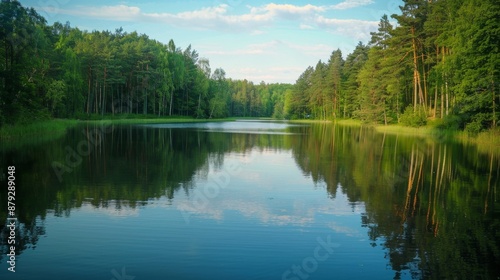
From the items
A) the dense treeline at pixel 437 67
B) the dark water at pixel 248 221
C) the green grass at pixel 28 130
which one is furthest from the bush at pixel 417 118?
the green grass at pixel 28 130

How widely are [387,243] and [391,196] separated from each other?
5.16 metres

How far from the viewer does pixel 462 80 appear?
3597cm

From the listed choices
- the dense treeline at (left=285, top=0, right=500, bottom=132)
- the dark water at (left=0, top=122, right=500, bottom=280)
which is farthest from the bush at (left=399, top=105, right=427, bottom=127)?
the dark water at (left=0, top=122, right=500, bottom=280)

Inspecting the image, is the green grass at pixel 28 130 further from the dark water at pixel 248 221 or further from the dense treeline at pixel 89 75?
the dark water at pixel 248 221

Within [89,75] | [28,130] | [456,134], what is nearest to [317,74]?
[89,75]

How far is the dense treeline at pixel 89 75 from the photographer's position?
105 ft

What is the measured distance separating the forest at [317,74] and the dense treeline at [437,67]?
117mm

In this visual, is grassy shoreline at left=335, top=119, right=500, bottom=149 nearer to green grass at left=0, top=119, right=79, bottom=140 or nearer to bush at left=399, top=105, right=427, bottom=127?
bush at left=399, top=105, right=427, bottom=127

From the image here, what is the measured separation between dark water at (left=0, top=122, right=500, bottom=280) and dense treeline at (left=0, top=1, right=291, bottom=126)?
1422cm

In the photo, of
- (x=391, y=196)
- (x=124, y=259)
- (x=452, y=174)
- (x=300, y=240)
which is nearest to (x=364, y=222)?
(x=300, y=240)

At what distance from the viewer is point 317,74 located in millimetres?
124000

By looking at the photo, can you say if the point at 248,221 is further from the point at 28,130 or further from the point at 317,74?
the point at 317,74

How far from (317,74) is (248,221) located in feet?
386

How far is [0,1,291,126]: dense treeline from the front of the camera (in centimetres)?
3200
